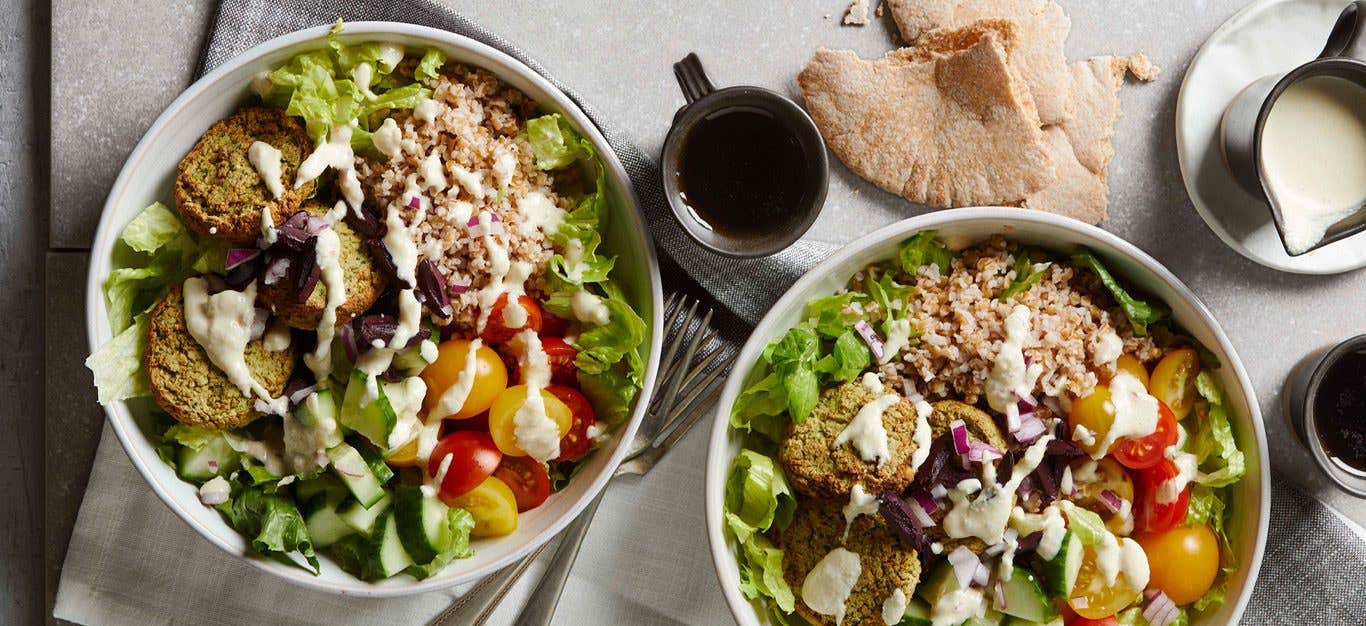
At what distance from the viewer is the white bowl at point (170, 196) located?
2.13m

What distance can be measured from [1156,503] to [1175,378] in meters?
0.27

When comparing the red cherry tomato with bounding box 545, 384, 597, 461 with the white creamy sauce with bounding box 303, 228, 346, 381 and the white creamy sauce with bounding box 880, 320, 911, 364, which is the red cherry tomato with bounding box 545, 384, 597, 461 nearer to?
the white creamy sauce with bounding box 303, 228, 346, 381

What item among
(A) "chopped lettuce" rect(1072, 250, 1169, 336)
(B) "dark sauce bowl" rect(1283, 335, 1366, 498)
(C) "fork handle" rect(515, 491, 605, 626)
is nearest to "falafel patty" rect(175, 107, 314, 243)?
(C) "fork handle" rect(515, 491, 605, 626)

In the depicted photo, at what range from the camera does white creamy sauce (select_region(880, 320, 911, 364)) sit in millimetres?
2254

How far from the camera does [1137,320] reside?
7.43 ft

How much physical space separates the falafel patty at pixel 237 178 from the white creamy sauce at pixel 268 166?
0.01m

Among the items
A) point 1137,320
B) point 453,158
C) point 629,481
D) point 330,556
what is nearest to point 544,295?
point 453,158

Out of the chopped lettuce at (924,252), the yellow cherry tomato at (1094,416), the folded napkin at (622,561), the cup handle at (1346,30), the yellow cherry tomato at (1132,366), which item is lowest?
the folded napkin at (622,561)

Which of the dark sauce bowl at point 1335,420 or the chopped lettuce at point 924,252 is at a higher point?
the chopped lettuce at point 924,252

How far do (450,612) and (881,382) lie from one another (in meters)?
1.16

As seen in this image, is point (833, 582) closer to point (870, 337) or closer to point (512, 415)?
point (870, 337)

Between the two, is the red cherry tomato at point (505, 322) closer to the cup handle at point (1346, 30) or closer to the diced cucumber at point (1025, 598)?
the diced cucumber at point (1025, 598)

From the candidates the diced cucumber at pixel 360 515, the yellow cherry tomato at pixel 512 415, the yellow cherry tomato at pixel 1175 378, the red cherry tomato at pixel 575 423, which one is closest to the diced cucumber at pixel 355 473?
the diced cucumber at pixel 360 515

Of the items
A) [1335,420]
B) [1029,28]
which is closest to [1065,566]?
[1335,420]
